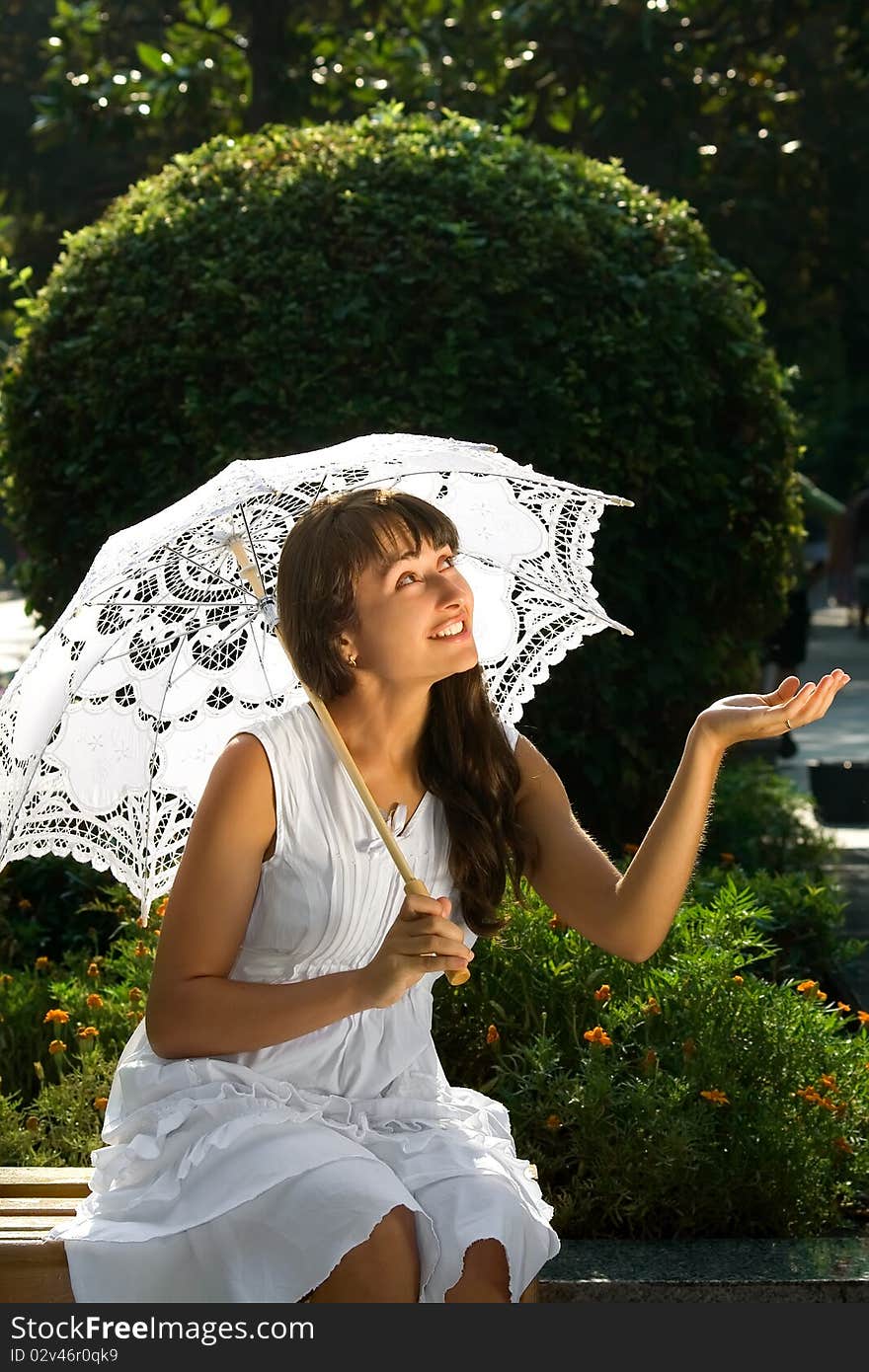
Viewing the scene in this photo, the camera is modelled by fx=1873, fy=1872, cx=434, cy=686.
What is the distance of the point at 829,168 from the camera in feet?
48.8

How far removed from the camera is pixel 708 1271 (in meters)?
3.47

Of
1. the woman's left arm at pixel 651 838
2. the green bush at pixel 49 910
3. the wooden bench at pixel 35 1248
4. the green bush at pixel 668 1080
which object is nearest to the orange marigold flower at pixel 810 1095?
the green bush at pixel 668 1080

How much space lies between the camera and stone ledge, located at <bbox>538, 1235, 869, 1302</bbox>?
3402 mm

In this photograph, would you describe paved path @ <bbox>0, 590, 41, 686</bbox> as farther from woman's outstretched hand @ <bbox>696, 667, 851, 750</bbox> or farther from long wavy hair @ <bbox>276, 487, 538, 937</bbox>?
woman's outstretched hand @ <bbox>696, 667, 851, 750</bbox>

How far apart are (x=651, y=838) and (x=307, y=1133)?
26.3 inches

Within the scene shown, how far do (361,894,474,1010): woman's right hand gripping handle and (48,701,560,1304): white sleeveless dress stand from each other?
26 centimetres

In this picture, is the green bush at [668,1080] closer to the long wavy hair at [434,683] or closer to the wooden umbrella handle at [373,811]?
the long wavy hair at [434,683]

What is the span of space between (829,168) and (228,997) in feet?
44.1

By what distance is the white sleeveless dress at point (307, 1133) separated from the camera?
8.51 feet

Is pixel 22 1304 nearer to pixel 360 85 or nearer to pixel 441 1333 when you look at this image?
pixel 441 1333

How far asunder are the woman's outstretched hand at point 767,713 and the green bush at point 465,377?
3.29m

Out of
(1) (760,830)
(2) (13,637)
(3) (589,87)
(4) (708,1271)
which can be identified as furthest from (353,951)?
(2) (13,637)

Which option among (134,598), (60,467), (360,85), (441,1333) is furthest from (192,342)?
(360,85)

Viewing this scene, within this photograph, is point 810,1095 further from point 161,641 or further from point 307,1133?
point 161,641
